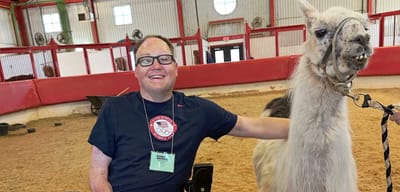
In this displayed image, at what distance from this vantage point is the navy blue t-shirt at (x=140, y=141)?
1426mm

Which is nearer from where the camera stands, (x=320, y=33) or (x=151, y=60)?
(x=320, y=33)

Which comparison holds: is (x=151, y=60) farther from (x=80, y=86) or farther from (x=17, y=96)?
(x=80, y=86)

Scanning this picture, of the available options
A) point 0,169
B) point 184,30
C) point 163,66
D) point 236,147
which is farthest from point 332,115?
point 184,30

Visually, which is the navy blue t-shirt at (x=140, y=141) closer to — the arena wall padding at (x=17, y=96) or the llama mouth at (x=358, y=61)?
the llama mouth at (x=358, y=61)

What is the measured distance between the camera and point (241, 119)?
1.66 meters

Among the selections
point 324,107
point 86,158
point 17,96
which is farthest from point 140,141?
point 17,96

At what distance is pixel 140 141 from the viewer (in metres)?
1.44

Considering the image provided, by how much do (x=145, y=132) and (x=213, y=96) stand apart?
6.24m

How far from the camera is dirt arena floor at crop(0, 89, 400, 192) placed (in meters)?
2.69

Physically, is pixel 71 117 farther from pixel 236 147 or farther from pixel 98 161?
pixel 98 161

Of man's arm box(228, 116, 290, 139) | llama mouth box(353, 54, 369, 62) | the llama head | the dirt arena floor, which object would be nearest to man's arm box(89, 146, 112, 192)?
man's arm box(228, 116, 290, 139)

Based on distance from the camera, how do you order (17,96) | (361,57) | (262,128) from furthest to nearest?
1. (17,96)
2. (262,128)
3. (361,57)

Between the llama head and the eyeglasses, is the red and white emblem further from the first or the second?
the llama head

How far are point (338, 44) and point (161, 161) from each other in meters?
0.91
